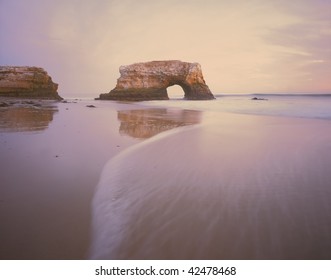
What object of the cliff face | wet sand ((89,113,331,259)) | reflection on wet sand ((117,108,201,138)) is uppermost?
the cliff face

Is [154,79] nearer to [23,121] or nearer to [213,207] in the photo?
[23,121]

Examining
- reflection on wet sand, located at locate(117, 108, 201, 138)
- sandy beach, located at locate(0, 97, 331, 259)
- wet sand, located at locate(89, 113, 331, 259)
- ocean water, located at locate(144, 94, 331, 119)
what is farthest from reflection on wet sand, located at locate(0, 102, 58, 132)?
ocean water, located at locate(144, 94, 331, 119)

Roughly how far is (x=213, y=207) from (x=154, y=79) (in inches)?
1829

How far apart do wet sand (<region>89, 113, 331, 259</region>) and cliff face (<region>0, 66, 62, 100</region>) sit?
39.2 m

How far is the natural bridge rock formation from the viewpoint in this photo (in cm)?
4628

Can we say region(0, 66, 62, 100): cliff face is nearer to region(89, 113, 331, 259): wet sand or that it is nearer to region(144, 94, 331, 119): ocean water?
region(144, 94, 331, 119): ocean water

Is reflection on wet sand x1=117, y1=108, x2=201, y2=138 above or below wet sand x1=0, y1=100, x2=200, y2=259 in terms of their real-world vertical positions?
above

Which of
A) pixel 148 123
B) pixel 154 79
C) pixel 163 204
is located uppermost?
pixel 154 79

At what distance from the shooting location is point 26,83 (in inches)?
1459

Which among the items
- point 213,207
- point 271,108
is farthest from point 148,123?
point 271,108

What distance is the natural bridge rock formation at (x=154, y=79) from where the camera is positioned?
46281 mm

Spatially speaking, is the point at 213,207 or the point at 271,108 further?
the point at 271,108

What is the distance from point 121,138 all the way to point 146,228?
454 centimetres

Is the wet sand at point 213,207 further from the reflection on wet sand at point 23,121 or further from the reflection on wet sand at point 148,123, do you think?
the reflection on wet sand at point 23,121
